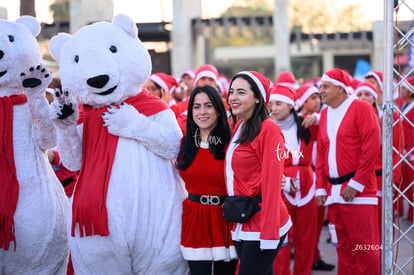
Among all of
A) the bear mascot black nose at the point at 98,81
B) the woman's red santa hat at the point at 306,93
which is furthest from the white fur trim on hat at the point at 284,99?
the bear mascot black nose at the point at 98,81

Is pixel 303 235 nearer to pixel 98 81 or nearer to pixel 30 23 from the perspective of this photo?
pixel 98 81

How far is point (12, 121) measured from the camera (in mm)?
4391

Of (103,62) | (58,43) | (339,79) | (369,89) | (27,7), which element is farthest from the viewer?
(369,89)

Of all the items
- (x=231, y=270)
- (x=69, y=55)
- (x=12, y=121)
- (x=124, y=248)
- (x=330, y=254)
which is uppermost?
(x=69, y=55)

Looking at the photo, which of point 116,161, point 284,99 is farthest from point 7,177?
point 284,99

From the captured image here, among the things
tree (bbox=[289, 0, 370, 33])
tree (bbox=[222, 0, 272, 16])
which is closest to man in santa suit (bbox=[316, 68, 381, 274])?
tree (bbox=[289, 0, 370, 33])

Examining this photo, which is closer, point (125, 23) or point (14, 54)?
point (125, 23)

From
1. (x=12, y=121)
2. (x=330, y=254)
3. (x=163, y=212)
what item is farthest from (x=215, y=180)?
(x=330, y=254)

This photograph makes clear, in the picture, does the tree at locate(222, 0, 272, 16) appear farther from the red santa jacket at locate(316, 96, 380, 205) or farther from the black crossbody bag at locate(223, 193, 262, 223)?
the black crossbody bag at locate(223, 193, 262, 223)

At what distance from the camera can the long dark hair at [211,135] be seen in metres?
4.09

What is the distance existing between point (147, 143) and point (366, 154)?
7.54 ft

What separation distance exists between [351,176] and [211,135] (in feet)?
6.02

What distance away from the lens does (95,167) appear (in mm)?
4000

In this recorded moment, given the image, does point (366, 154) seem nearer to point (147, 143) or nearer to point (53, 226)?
point (147, 143)
